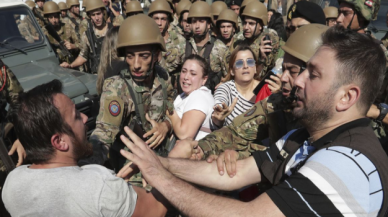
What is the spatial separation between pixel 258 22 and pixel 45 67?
365 cm

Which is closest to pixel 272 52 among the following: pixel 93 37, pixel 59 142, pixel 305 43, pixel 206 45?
pixel 206 45

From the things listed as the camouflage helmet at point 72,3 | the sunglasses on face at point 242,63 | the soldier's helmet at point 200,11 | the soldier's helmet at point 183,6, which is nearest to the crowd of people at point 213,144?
the sunglasses on face at point 242,63

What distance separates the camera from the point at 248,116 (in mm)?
2809

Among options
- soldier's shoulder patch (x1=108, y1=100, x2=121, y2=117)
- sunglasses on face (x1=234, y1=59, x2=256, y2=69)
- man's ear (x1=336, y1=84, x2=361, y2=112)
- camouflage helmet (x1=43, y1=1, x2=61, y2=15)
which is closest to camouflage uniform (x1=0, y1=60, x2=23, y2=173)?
soldier's shoulder patch (x1=108, y1=100, x2=121, y2=117)

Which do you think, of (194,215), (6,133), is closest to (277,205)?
(194,215)

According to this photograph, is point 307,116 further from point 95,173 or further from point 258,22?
point 258,22

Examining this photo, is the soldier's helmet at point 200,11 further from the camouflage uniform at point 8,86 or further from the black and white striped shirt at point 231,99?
the camouflage uniform at point 8,86

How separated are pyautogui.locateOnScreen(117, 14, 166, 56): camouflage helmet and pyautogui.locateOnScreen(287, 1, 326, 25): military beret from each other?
189cm

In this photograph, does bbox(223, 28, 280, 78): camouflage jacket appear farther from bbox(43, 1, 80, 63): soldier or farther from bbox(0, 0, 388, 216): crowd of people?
bbox(43, 1, 80, 63): soldier

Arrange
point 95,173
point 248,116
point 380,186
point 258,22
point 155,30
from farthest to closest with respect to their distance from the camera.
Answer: point 258,22 < point 155,30 < point 248,116 < point 95,173 < point 380,186

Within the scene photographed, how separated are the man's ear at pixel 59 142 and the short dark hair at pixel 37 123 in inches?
0.6

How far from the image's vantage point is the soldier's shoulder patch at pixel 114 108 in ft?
8.48

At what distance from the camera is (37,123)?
167 centimetres

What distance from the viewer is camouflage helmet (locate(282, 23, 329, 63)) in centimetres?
237
